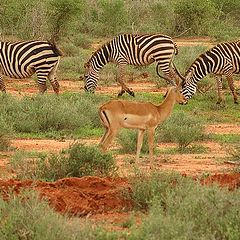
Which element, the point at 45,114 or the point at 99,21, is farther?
the point at 99,21

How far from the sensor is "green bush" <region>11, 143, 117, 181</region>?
10166 mm

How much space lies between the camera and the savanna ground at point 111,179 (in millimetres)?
8234

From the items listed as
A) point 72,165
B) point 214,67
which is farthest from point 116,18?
point 72,165

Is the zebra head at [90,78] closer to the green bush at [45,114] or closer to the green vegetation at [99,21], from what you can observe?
the green vegetation at [99,21]

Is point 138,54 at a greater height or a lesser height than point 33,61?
lesser

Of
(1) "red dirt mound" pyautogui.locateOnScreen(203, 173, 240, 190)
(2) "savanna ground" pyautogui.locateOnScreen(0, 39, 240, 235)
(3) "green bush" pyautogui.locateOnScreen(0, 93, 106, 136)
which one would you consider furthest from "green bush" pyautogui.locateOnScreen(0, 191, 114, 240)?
(3) "green bush" pyautogui.locateOnScreen(0, 93, 106, 136)

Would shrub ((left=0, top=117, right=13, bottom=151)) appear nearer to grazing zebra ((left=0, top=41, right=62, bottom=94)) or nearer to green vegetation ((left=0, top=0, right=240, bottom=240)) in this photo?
green vegetation ((left=0, top=0, right=240, bottom=240))

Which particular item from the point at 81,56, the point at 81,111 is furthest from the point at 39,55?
the point at 81,56

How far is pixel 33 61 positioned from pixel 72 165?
9.81 m

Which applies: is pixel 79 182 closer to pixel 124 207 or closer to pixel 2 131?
pixel 124 207

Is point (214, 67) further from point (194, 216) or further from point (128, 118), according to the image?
point (194, 216)

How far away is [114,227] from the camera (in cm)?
755

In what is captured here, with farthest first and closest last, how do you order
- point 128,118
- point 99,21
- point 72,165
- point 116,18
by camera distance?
point 99,21 → point 116,18 → point 128,118 → point 72,165

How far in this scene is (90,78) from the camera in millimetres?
21656
